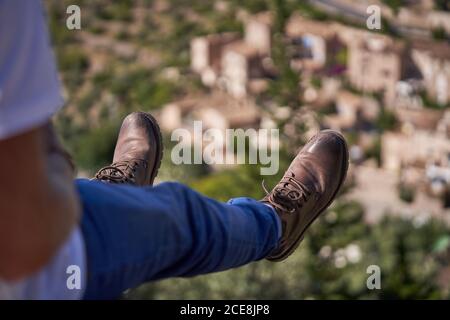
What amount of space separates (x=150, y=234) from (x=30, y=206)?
269 millimetres

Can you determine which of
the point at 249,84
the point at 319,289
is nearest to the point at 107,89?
the point at 249,84

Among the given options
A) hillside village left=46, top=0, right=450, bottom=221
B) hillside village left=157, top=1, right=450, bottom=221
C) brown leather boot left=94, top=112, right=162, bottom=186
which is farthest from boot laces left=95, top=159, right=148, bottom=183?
hillside village left=157, top=1, right=450, bottom=221

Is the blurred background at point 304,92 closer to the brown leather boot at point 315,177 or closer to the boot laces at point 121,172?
the brown leather boot at point 315,177

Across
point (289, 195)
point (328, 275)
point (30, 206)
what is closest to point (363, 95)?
point (328, 275)

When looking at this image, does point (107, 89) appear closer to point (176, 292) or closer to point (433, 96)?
point (433, 96)

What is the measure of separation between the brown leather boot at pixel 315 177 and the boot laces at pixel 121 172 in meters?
0.25

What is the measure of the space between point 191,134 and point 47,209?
67.4 feet

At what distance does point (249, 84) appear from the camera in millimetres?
25094

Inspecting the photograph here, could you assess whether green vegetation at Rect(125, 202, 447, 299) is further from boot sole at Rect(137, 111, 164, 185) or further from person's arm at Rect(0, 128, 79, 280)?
person's arm at Rect(0, 128, 79, 280)

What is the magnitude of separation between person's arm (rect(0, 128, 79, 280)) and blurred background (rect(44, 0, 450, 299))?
11.1 m

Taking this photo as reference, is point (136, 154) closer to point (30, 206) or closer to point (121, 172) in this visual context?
point (121, 172)

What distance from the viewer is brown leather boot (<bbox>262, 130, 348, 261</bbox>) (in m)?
2.18

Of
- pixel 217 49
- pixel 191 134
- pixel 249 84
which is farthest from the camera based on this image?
pixel 217 49

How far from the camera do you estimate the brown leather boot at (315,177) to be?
7.16 ft
